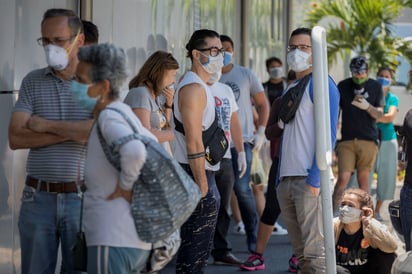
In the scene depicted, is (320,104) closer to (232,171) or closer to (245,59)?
(232,171)

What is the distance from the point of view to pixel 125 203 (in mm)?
4285

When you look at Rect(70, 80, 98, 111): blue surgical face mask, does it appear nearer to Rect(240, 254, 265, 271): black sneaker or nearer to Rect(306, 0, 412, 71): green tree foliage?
Rect(240, 254, 265, 271): black sneaker

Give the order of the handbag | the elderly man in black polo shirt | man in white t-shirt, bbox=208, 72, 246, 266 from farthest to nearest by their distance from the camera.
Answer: the elderly man in black polo shirt, man in white t-shirt, bbox=208, 72, 246, 266, the handbag

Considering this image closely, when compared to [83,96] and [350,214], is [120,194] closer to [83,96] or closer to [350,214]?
[83,96]

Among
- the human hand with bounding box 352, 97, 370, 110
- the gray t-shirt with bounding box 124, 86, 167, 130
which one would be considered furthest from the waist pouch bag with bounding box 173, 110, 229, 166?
the human hand with bounding box 352, 97, 370, 110

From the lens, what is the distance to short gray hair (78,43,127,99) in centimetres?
435

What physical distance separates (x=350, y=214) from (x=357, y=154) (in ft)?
13.8

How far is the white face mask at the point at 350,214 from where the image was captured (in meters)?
7.00

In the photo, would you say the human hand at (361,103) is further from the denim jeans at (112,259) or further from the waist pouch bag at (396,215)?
the denim jeans at (112,259)

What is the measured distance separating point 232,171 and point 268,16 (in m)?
8.13

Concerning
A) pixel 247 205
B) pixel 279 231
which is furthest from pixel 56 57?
pixel 279 231

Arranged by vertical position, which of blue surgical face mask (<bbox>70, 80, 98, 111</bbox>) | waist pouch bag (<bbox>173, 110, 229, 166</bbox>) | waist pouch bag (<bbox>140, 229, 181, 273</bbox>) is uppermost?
blue surgical face mask (<bbox>70, 80, 98, 111</bbox>)

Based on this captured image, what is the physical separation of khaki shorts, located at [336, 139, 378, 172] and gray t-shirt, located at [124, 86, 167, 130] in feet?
16.8

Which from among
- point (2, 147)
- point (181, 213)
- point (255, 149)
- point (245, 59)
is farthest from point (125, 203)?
point (245, 59)
